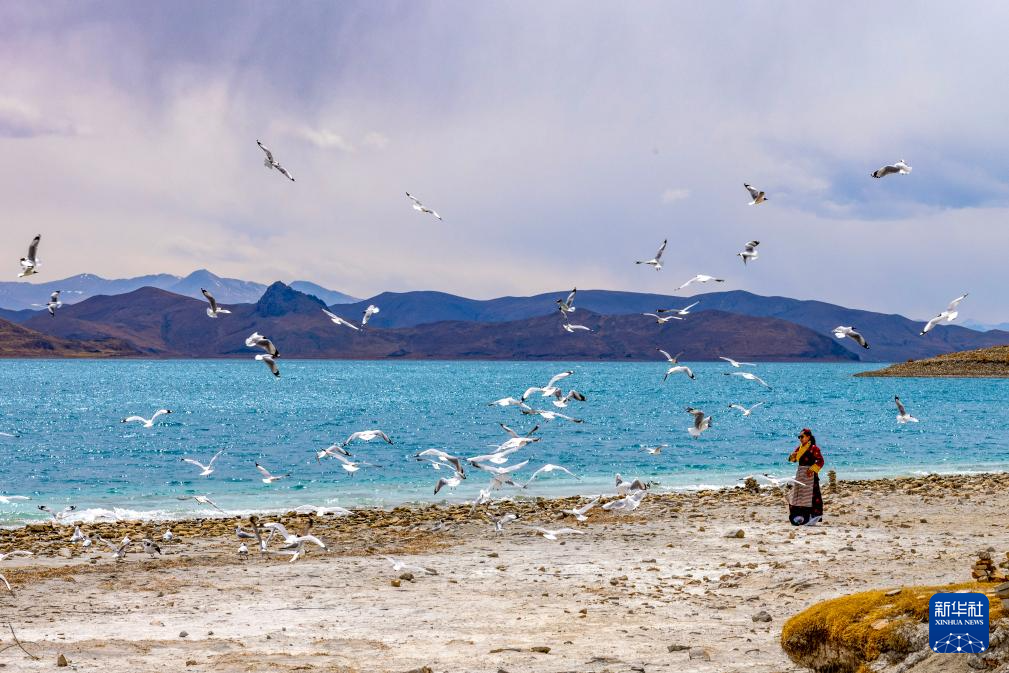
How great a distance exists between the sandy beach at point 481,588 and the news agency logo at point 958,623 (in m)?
2.73

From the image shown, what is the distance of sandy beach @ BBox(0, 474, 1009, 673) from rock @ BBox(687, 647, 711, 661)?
0.02 metres

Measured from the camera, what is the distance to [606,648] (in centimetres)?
1105

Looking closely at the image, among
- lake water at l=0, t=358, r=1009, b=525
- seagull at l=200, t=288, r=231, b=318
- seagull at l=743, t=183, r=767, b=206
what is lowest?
lake water at l=0, t=358, r=1009, b=525

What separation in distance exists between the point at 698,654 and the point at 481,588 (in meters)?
5.87

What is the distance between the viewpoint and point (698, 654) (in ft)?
33.3

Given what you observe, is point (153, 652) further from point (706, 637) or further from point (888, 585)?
point (888, 585)

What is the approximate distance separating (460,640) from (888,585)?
19.5 feet

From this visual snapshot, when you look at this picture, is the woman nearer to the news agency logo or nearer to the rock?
the rock

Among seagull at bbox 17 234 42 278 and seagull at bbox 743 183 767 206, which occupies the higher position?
seagull at bbox 743 183 767 206

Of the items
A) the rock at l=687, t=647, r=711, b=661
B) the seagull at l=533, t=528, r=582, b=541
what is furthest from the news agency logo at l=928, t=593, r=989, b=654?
the seagull at l=533, t=528, r=582, b=541

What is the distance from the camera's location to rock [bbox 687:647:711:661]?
10023 mm

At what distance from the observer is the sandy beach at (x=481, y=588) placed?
434 inches

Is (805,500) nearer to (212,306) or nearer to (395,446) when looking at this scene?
(212,306)

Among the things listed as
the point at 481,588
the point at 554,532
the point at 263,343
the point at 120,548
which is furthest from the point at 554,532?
the point at 120,548
